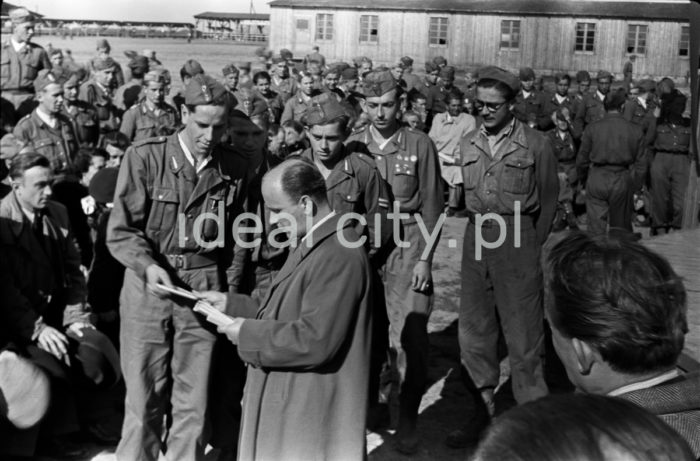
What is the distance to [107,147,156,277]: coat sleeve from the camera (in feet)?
15.4

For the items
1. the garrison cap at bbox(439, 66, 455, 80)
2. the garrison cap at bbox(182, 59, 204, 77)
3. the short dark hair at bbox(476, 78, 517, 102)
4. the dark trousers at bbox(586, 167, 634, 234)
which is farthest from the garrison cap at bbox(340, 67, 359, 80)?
the short dark hair at bbox(476, 78, 517, 102)

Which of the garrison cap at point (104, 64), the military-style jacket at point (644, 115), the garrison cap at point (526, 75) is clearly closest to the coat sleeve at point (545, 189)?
the military-style jacket at point (644, 115)

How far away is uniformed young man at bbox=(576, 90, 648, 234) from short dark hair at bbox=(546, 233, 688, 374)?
8855 mm

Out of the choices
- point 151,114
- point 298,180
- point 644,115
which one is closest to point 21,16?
point 151,114

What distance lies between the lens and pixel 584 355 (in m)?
2.21

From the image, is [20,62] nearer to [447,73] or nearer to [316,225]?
[447,73]

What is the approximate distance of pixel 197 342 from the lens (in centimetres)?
489

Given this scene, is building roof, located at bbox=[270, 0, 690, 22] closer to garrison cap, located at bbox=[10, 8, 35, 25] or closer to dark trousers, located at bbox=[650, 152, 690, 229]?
dark trousers, located at bbox=[650, 152, 690, 229]

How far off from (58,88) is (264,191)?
5753 mm

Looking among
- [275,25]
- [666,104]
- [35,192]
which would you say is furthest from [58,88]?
[275,25]

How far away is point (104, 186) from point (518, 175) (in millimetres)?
3095

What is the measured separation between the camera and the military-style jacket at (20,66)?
12102mm

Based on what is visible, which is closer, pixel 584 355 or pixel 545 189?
pixel 584 355

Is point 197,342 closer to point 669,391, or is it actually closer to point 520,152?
point 520,152
